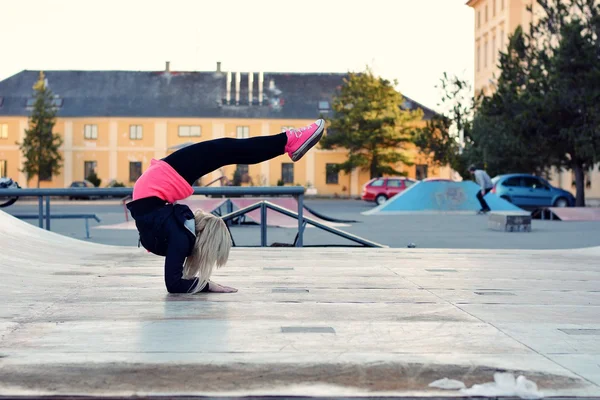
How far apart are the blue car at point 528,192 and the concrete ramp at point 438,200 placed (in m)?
5.21

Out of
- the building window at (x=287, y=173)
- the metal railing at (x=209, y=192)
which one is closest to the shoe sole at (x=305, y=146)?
the metal railing at (x=209, y=192)

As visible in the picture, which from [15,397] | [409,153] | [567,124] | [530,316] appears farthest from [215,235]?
[409,153]

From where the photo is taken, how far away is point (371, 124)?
6456 centimetres

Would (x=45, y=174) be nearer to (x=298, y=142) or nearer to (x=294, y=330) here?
(x=298, y=142)

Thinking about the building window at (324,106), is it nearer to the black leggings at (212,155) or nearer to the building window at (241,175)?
the building window at (241,175)

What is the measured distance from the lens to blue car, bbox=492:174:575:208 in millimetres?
35719

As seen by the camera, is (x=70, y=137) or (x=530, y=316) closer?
(x=530, y=316)

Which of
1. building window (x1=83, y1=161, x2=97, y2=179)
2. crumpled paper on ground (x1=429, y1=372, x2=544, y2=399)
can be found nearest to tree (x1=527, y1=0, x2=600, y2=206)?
crumpled paper on ground (x1=429, y1=372, x2=544, y2=399)

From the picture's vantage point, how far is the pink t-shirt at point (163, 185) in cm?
584

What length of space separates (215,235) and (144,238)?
49 centimetres

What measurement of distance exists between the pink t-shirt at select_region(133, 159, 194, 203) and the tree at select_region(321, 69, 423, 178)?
58660 millimetres

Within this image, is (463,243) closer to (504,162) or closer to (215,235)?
(215,235)

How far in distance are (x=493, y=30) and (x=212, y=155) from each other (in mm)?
Answer: 64743

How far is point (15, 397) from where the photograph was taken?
9.47 feet
